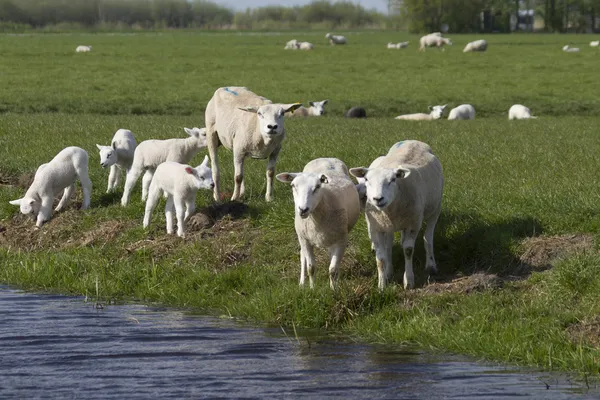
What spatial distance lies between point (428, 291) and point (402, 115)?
23325mm

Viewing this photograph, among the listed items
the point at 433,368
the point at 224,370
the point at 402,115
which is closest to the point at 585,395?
the point at 433,368

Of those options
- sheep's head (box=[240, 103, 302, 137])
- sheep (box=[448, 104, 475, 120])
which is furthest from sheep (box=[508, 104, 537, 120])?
sheep's head (box=[240, 103, 302, 137])

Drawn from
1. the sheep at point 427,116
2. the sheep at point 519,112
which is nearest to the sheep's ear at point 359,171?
the sheep at point 427,116

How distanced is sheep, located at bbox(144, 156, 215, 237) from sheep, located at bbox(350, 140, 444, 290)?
256 cm

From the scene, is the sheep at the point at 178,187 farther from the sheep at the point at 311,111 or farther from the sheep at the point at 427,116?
the sheep at the point at 311,111

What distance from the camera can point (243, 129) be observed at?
1553 cm

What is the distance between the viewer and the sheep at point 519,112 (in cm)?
3366

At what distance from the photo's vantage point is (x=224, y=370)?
A: 9.22 meters

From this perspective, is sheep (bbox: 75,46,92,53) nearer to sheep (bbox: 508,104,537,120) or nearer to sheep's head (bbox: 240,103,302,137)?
sheep (bbox: 508,104,537,120)

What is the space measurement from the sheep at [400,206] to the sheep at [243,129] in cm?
282

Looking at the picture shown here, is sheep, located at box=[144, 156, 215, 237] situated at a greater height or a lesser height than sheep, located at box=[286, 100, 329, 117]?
greater

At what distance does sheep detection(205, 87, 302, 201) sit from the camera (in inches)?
586

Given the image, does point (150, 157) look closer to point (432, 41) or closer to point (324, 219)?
point (324, 219)

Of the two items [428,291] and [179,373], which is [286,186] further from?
[179,373]
